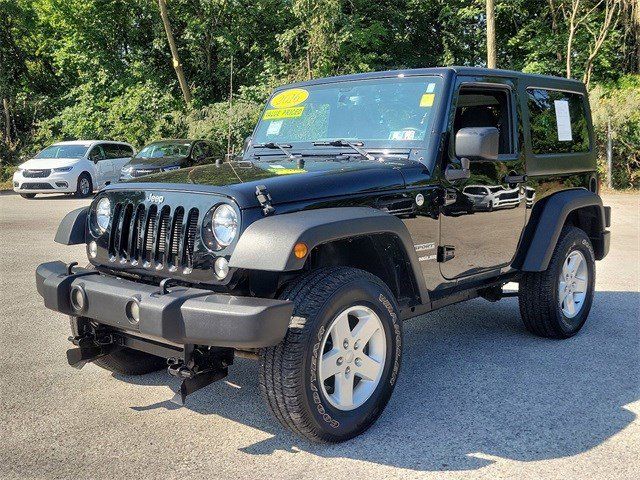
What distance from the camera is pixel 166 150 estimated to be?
1800cm

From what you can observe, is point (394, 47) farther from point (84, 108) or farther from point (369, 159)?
point (369, 159)

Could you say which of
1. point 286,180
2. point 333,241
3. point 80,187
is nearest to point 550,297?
point 333,241

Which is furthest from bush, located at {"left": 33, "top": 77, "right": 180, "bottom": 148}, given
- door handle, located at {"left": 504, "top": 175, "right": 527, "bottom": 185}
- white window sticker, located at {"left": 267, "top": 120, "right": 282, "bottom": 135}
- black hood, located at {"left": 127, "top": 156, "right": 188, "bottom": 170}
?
door handle, located at {"left": 504, "top": 175, "right": 527, "bottom": 185}

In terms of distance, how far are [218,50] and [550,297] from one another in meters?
26.3

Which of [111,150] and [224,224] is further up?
[111,150]

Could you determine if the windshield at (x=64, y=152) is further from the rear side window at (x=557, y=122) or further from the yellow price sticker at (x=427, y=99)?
the yellow price sticker at (x=427, y=99)

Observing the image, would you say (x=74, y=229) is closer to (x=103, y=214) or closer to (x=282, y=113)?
(x=103, y=214)

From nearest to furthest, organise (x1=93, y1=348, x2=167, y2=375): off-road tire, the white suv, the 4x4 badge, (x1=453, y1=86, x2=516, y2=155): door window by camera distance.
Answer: the 4x4 badge < (x1=93, y1=348, x2=167, y2=375): off-road tire < (x1=453, y1=86, x2=516, y2=155): door window < the white suv

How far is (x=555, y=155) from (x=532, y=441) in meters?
2.54

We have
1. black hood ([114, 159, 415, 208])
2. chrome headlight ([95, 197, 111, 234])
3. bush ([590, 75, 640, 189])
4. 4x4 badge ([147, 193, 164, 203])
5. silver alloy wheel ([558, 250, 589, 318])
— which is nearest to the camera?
black hood ([114, 159, 415, 208])

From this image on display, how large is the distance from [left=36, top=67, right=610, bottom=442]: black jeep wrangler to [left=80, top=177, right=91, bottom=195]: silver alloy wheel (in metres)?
15.7

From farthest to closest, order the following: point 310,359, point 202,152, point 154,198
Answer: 1. point 202,152
2. point 154,198
3. point 310,359

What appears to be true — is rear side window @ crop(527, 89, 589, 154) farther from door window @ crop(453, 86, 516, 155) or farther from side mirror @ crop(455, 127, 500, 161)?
side mirror @ crop(455, 127, 500, 161)

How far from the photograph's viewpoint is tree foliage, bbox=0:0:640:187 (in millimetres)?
24828
